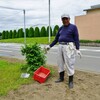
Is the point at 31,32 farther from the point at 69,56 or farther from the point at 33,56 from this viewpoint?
the point at 69,56

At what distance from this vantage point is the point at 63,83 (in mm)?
6465

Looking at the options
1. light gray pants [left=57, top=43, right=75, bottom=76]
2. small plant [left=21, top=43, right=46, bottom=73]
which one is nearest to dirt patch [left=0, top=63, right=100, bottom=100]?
light gray pants [left=57, top=43, right=75, bottom=76]

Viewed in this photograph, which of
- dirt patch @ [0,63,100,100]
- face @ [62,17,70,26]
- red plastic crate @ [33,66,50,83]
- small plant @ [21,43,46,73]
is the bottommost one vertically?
dirt patch @ [0,63,100,100]

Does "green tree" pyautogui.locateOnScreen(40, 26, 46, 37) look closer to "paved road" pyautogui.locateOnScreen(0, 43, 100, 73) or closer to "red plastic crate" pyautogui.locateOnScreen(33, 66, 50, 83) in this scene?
"paved road" pyautogui.locateOnScreen(0, 43, 100, 73)

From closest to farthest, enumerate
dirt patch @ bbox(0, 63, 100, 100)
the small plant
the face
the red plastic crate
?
dirt patch @ bbox(0, 63, 100, 100) → the face → the red plastic crate → the small plant

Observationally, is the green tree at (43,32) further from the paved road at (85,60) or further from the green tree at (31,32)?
the paved road at (85,60)

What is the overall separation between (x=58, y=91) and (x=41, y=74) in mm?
1196

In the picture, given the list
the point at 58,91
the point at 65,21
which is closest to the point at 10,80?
the point at 58,91

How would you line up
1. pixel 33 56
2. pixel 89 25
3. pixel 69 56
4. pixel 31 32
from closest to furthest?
pixel 69 56, pixel 33 56, pixel 89 25, pixel 31 32

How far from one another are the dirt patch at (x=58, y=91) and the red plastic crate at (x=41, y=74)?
0.38 feet

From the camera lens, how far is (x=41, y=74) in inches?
275

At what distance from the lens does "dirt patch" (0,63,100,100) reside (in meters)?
5.62

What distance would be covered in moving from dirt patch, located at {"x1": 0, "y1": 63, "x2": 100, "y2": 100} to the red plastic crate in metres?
0.11

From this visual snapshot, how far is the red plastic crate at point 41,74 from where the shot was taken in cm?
659
